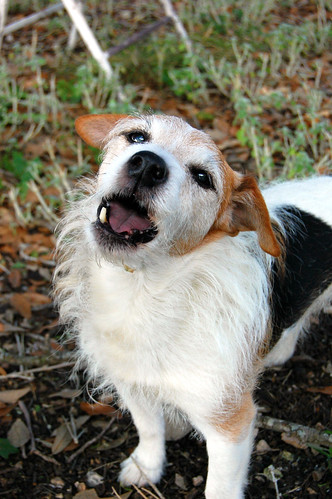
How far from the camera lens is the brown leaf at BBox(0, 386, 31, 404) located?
286 cm

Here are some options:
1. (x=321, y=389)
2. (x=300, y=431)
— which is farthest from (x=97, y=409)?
(x=321, y=389)

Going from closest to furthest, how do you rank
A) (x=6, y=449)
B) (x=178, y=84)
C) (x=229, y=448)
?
(x=229, y=448), (x=6, y=449), (x=178, y=84)

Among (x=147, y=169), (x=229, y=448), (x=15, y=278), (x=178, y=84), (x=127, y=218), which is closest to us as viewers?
(x=147, y=169)

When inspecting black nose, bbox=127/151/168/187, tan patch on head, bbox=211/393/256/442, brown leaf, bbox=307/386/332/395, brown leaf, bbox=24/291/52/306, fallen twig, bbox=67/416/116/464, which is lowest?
fallen twig, bbox=67/416/116/464

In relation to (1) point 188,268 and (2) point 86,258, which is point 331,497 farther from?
(2) point 86,258

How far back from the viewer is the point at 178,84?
5.02 m

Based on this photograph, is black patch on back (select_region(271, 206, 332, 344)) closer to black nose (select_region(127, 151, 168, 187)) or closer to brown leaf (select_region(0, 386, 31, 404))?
black nose (select_region(127, 151, 168, 187))

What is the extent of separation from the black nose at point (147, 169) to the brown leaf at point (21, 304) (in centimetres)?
173

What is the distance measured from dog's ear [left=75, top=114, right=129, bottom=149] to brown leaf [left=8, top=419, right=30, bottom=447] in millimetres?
1513

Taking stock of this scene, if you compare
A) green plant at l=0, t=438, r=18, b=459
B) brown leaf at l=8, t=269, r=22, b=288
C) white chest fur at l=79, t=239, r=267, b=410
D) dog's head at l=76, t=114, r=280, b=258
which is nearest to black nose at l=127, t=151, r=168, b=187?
dog's head at l=76, t=114, r=280, b=258

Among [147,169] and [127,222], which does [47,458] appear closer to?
[127,222]

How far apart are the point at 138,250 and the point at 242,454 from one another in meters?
0.99

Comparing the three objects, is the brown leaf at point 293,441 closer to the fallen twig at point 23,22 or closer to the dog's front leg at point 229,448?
the dog's front leg at point 229,448

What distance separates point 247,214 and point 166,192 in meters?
0.46
